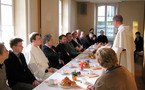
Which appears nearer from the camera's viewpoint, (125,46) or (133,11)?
(125,46)

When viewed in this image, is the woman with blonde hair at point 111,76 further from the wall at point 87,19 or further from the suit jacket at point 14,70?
the wall at point 87,19

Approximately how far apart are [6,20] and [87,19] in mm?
7644

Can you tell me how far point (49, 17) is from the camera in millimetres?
5508

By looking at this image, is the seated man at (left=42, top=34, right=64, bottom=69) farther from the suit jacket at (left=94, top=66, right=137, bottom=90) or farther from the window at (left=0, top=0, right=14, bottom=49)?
the suit jacket at (left=94, top=66, right=137, bottom=90)

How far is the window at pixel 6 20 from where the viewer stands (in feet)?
11.6

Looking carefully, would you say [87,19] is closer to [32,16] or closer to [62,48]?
[62,48]

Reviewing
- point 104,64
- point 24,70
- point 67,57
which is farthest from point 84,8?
point 104,64

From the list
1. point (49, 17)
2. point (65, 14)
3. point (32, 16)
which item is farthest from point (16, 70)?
point (65, 14)

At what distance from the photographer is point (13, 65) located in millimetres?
2729

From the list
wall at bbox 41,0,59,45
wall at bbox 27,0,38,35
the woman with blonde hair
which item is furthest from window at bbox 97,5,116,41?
the woman with blonde hair

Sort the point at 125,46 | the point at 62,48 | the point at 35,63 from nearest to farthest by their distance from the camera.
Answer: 1. the point at 35,63
2. the point at 125,46
3. the point at 62,48

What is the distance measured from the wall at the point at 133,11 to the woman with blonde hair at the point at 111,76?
941 cm

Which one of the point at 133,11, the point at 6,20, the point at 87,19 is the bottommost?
the point at 6,20

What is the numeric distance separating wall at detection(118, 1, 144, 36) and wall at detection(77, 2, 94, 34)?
1728 mm
